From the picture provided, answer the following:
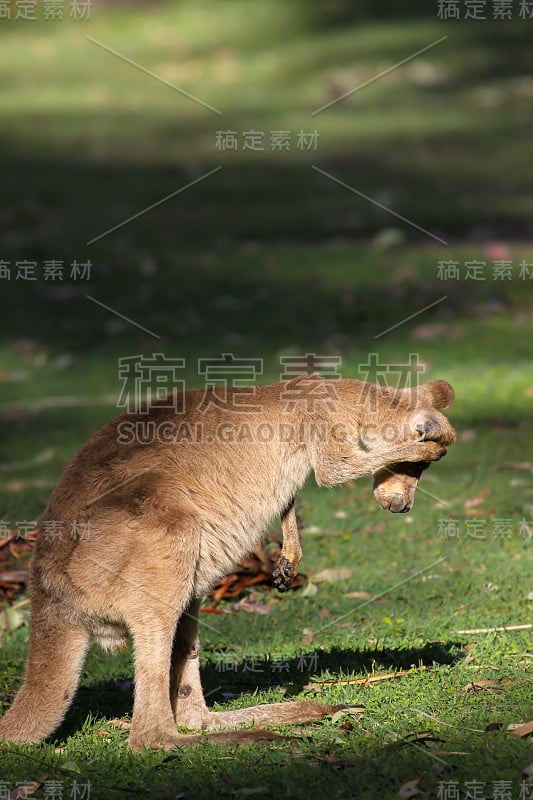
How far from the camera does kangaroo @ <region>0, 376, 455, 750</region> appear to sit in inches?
143

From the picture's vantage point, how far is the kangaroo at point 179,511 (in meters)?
3.63

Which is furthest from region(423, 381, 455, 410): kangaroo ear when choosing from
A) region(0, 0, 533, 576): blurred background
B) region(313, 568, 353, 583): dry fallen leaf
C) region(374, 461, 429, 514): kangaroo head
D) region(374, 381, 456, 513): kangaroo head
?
region(0, 0, 533, 576): blurred background

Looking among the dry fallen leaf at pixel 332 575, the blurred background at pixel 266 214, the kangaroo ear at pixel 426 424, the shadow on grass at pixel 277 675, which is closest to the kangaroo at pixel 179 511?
the kangaroo ear at pixel 426 424

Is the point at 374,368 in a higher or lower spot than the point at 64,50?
lower

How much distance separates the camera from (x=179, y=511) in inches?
147

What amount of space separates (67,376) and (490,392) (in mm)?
3169

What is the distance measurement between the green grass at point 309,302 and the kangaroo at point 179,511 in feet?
0.80

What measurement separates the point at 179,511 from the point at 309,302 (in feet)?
21.5

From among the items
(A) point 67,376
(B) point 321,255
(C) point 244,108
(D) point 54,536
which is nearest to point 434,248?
(B) point 321,255

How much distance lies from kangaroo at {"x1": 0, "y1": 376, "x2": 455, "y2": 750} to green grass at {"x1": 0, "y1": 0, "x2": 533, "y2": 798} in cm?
25

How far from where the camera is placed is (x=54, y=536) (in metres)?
3.80

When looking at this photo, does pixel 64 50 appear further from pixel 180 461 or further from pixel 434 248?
pixel 180 461

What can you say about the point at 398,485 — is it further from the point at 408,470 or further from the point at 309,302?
the point at 309,302

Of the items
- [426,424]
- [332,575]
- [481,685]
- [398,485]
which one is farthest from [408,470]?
[332,575]
